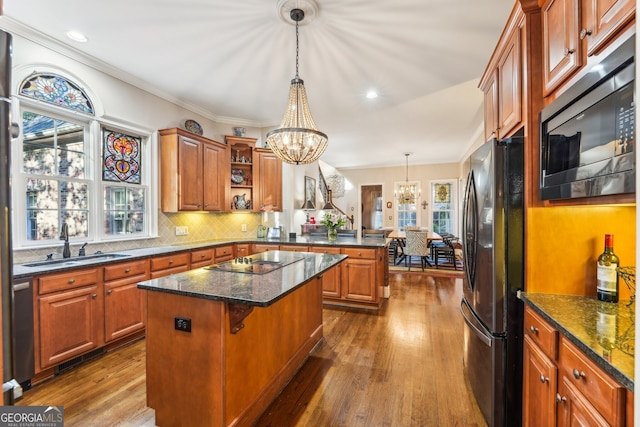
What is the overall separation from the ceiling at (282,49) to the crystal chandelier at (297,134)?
19.8 inches

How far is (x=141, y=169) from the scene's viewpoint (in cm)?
365

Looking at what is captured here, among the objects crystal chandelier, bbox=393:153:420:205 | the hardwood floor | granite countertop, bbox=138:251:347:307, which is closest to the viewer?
granite countertop, bbox=138:251:347:307

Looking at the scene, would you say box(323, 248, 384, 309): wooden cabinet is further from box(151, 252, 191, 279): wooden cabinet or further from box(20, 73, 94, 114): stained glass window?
box(20, 73, 94, 114): stained glass window

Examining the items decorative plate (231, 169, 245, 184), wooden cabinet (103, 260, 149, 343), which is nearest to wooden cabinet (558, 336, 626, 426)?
wooden cabinet (103, 260, 149, 343)

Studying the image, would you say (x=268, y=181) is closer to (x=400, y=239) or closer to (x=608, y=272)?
(x=400, y=239)

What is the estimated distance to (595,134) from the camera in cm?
106

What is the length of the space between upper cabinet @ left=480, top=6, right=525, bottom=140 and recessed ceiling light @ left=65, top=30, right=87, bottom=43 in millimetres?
3491

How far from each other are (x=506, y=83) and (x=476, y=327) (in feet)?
5.35

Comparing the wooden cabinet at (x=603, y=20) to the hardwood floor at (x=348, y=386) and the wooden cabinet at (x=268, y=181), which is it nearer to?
the hardwood floor at (x=348, y=386)

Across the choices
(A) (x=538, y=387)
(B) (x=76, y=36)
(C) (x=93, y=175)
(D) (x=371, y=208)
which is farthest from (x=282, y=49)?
(D) (x=371, y=208)

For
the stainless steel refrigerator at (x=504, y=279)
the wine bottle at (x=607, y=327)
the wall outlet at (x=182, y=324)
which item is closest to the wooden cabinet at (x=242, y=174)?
the wall outlet at (x=182, y=324)

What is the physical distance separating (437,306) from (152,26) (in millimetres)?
4601

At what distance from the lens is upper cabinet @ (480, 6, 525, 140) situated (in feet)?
5.41

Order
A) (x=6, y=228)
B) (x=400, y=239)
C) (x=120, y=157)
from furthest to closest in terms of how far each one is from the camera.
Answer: (x=400, y=239) < (x=120, y=157) < (x=6, y=228)
